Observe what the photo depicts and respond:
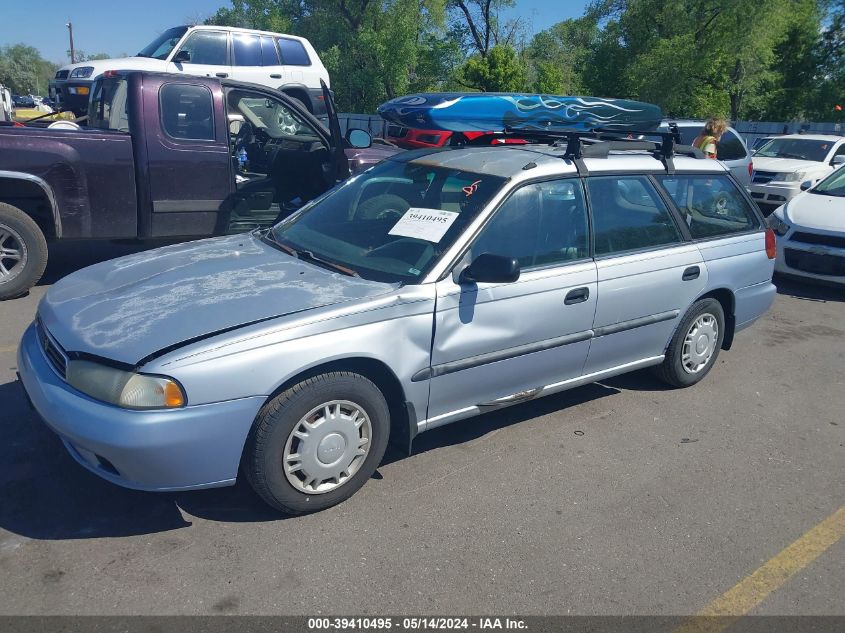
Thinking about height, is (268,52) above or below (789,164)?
above

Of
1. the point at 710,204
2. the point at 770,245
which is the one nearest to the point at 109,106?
the point at 710,204

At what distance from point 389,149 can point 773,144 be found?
373 inches

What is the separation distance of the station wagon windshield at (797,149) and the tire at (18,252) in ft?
41.4

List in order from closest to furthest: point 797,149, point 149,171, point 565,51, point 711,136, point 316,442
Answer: point 316,442
point 149,171
point 711,136
point 797,149
point 565,51

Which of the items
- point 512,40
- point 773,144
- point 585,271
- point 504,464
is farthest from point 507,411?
point 512,40

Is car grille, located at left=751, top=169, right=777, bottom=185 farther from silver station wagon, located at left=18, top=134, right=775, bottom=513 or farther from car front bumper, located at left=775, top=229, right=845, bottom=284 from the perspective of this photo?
silver station wagon, located at left=18, top=134, right=775, bottom=513

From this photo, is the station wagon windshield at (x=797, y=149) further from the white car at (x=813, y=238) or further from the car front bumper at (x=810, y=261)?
the car front bumper at (x=810, y=261)

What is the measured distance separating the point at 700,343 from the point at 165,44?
490 inches

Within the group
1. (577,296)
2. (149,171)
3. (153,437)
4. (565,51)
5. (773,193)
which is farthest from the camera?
(565,51)

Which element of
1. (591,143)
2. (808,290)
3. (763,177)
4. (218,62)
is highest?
(218,62)

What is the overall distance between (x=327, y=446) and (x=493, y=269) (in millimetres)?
A: 1120

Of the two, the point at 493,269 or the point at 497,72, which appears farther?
the point at 497,72

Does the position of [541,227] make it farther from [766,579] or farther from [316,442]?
[766,579]

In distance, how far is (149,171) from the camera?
636 cm
